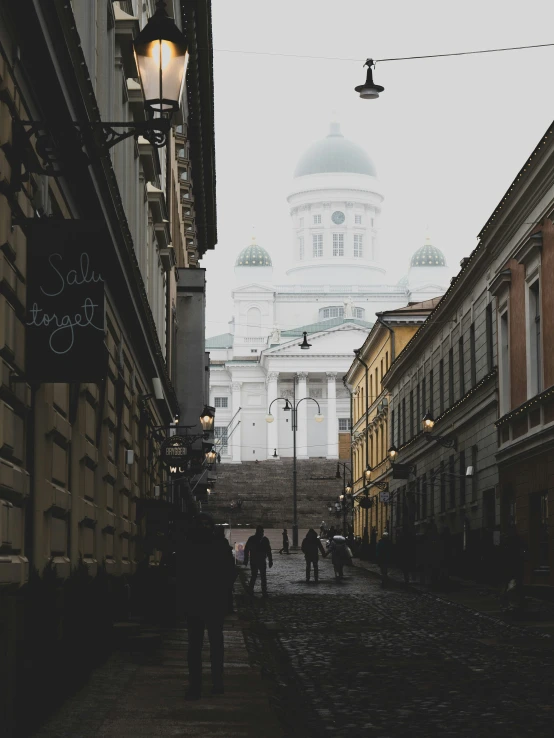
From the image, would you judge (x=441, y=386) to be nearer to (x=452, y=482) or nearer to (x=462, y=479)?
(x=452, y=482)

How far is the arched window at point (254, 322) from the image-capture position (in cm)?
14950

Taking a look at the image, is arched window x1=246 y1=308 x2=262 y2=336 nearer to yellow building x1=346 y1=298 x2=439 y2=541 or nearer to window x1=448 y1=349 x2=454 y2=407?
yellow building x1=346 y1=298 x2=439 y2=541

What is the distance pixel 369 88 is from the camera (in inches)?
913

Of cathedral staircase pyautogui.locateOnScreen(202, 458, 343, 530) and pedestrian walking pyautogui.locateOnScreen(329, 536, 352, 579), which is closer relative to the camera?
pedestrian walking pyautogui.locateOnScreen(329, 536, 352, 579)

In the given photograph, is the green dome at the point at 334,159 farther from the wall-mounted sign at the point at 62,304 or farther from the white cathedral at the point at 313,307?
the wall-mounted sign at the point at 62,304

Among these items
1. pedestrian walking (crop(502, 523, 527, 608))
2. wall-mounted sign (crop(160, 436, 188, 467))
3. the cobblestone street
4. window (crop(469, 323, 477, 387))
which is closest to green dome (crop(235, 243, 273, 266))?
window (crop(469, 323, 477, 387))

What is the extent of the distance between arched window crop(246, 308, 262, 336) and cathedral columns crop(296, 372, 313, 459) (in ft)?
44.1

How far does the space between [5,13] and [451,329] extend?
3486 cm

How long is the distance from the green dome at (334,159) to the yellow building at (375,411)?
8244cm

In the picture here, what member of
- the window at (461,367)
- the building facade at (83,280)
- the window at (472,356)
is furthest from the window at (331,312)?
the building facade at (83,280)

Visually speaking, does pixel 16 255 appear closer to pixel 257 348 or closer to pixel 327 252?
pixel 257 348

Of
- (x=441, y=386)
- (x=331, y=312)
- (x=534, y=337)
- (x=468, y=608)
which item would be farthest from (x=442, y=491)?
(x=331, y=312)

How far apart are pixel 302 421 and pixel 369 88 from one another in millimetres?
112114

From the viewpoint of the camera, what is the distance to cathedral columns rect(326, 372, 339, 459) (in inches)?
5325
